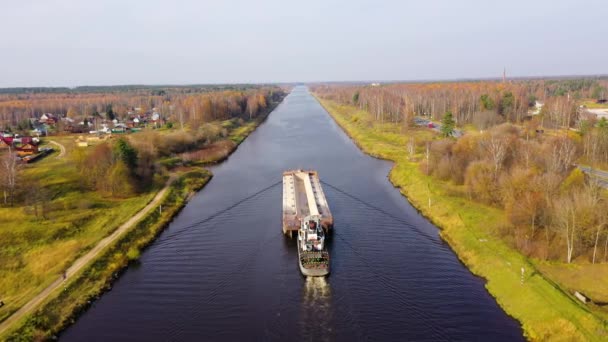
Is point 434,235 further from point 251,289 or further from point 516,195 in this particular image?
point 251,289

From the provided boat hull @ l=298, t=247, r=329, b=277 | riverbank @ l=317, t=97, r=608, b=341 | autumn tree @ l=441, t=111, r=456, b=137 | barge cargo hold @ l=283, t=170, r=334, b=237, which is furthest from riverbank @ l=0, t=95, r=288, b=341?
autumn tree @ l=441, t=111, r=456, b=137

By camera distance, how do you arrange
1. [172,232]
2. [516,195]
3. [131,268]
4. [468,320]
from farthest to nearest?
[172,232], [516,195], [131,268], [468,320]

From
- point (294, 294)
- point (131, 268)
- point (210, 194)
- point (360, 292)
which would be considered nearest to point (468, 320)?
point (360, 292)

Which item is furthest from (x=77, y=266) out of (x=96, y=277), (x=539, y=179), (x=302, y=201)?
(x=539, y=179)

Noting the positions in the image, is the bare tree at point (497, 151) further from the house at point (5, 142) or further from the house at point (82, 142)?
the house at point (5, 142)

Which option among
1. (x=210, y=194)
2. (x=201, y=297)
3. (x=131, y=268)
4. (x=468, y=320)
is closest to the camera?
(x=468, y=320)

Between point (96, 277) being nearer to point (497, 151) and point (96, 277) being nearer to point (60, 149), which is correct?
point (497, 151)
